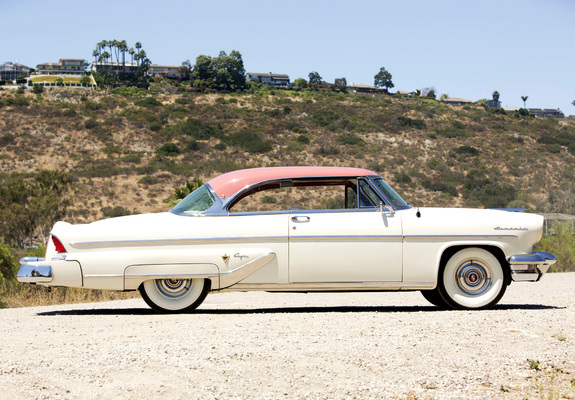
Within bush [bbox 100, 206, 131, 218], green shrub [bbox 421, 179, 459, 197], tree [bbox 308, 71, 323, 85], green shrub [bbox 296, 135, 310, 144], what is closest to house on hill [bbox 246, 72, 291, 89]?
tree [bbox 308, 71, 323, 85]

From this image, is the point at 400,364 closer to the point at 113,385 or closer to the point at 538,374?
the point at 538,374

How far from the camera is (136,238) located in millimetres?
7148

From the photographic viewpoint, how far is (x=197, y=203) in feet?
24.6

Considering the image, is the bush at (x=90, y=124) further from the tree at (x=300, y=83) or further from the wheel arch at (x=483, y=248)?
the wheel arch at (x=483, y=248)

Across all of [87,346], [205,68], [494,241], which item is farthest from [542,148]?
[87,346]

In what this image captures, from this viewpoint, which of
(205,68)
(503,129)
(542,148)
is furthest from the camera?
(205,68)

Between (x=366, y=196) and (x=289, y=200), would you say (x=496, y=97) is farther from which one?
(x=366, y=196)

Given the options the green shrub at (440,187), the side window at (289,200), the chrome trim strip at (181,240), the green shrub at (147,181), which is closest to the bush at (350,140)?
the green shrub at (440,187)

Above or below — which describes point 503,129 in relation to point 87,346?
above

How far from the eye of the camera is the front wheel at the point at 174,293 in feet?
23.8

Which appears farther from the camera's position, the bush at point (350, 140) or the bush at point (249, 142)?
the bush at point (350, 140)

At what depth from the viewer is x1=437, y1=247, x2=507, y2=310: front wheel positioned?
292 inches

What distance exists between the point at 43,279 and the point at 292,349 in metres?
3.57

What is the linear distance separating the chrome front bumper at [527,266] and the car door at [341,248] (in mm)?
1429
